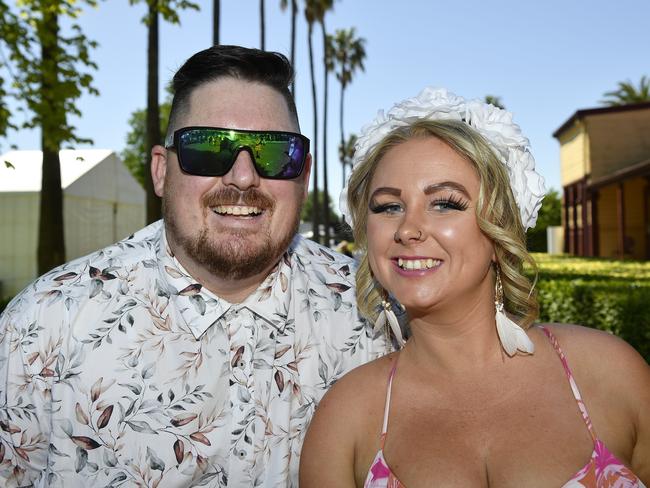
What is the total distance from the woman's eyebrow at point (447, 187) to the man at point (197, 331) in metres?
0.76

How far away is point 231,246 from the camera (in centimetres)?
289

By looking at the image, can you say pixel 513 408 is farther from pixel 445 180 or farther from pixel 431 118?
pixel 431 118

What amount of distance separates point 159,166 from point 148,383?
1.16 meters

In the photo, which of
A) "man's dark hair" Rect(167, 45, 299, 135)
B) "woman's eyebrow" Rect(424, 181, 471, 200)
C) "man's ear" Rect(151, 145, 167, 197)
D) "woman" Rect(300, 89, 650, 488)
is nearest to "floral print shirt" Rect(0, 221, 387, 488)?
"woman" Rect(300, 89, 650, 488)

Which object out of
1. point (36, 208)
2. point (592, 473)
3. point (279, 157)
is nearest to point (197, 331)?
point (279, 157)

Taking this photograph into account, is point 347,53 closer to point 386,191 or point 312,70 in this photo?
point 312,70

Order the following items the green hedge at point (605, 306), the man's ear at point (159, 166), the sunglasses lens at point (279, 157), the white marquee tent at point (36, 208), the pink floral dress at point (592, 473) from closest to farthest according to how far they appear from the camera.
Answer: the pink floral dress at point (592, 473) < the sunglasses lens at point (279, 157) < the man's ear at point (159, 166) < the green hedge at point (605, 306) < the white marquee tent at point (36, 208)

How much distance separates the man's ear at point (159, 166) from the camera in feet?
10.5

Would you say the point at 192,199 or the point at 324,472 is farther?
the point at 192,199

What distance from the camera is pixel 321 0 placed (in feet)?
125

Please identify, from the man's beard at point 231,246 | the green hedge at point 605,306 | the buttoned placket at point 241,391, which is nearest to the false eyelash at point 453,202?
the man's beard at point 231,246

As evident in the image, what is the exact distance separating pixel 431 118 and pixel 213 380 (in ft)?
5.07

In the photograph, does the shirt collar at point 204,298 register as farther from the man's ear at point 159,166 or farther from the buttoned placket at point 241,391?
the man's ear at point 159,166

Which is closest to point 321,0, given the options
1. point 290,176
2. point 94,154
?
point 94,154
